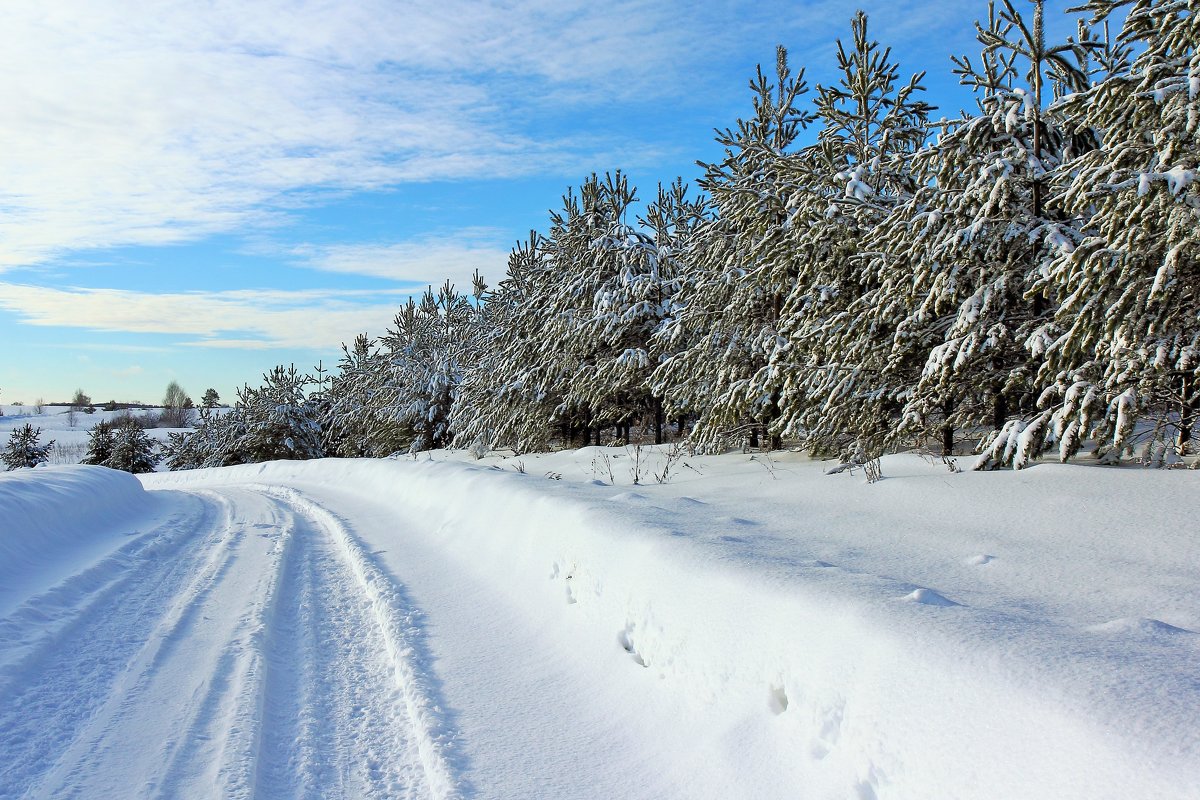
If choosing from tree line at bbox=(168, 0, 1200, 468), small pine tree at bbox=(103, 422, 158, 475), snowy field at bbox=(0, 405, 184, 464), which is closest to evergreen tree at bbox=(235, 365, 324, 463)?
small pine tree at bbox=(103, 422, 158, 475)

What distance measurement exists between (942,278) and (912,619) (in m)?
7.89

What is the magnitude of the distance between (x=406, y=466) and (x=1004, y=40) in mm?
13584

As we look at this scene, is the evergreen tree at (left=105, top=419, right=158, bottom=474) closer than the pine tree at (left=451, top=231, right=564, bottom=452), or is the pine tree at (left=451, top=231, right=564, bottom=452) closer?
the pine tree at (left=451, top=231, right=564, bottom=452)

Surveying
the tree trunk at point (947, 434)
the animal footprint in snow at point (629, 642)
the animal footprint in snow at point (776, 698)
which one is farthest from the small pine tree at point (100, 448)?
the animal footprint in snow at point (776, 698)

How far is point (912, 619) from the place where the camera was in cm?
319

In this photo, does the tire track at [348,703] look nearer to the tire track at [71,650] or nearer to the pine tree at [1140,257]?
the tire track at [71,650]

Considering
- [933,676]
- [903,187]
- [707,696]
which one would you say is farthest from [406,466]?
[933,676]

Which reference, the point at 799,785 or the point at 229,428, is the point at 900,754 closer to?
the point at 799,785

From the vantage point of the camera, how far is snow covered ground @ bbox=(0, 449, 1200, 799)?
8.48 ft

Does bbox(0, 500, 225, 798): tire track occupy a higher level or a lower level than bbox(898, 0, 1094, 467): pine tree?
lower

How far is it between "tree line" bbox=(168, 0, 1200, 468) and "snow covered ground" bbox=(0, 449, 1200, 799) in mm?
2248

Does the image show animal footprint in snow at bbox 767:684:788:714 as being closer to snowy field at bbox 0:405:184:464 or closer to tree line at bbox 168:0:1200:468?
tree line at bbox 168:0:1200:468

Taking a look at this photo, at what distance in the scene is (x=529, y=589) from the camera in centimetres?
639

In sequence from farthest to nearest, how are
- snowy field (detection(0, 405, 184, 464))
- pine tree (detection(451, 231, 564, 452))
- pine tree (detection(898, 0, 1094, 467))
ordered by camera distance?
snowy field (detection(0, 405, 184, 464)) < pine tree (detection(451, 231, 564, 452)) < pine tree (detection(898, 0, 1094, 467))
